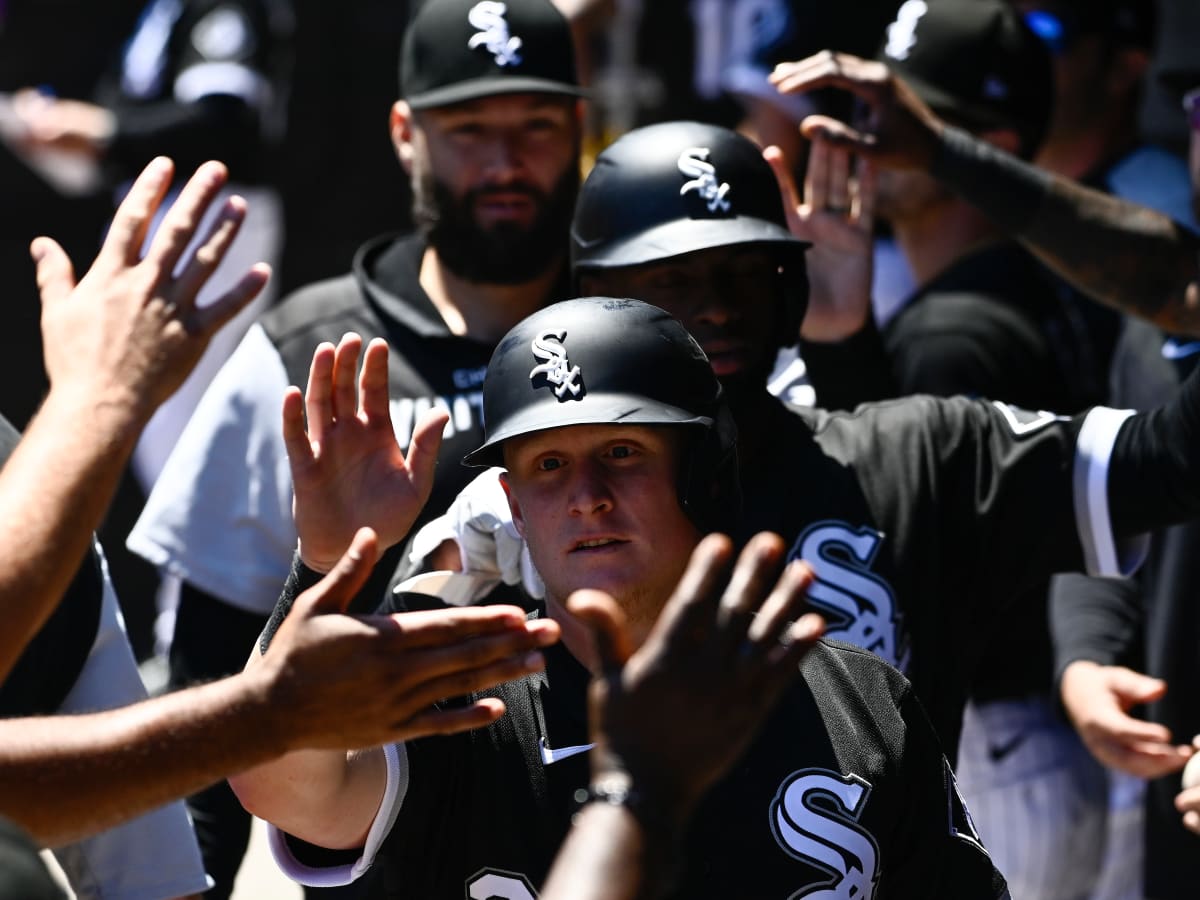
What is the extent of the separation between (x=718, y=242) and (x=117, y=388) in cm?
128

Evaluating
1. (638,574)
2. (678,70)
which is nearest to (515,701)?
(638,574)

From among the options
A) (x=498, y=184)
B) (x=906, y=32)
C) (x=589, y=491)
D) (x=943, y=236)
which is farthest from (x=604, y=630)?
(x=906, y=32)

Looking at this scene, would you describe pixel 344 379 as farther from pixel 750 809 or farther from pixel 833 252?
pixel 833 252

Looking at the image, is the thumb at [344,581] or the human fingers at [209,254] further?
the human fingers at [209,254]

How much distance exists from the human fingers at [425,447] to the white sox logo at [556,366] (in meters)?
0.16

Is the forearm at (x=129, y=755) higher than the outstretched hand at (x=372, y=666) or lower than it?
lower

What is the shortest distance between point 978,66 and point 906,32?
25 centimetres

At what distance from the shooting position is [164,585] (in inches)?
265

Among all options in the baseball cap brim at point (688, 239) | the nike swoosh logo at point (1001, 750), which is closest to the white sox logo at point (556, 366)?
the baseball cap brim at point (688, 239)

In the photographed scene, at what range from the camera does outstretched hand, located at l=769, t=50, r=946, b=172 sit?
3.62 metres

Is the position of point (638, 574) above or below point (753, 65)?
below

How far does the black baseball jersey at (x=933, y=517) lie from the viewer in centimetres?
328

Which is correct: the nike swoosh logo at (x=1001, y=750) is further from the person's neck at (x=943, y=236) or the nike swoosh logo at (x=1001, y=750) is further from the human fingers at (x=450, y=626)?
the human fingers at (x=450, y=626)

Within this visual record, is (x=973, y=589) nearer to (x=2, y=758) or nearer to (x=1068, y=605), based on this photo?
(x=1068, y=605)
